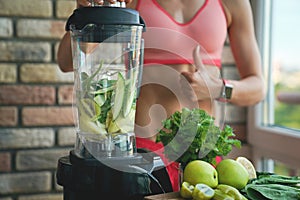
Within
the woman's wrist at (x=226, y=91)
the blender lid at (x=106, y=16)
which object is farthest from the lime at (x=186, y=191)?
the woman's wrist at (x=226, y=91)

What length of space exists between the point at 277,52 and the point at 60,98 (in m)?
0.89

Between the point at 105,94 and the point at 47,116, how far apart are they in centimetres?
97

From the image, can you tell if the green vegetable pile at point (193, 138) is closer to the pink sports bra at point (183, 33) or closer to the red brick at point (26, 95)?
the pink sports bra at point (183, 33)

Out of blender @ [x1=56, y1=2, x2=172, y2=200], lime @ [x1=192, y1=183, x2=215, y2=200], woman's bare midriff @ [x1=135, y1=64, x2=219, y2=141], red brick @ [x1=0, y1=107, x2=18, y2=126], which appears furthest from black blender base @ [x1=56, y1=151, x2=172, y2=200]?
red brick @ [x1=0, y1=107, x2=18, y2=126]

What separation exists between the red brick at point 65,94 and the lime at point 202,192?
1104mm

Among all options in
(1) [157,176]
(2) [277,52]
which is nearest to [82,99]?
(1) [157,176]

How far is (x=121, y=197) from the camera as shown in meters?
0.84

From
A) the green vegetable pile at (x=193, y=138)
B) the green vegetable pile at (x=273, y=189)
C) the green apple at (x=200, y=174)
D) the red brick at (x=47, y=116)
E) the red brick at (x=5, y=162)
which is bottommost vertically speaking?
the red brick at (x=5, y=162)

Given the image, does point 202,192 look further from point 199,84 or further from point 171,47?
point 171,47

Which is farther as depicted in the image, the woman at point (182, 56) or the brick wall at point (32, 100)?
the brick wall at point (32, 100)

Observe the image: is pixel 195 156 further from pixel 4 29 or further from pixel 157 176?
pixel 4 29

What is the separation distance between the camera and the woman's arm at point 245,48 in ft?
5.03

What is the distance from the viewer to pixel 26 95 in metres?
1.76

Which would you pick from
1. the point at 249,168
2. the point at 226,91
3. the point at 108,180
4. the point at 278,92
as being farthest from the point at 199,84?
the point at 278,92
